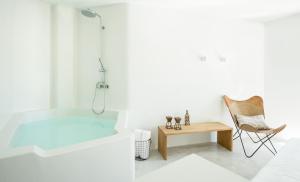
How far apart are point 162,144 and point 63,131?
1420 millimetres

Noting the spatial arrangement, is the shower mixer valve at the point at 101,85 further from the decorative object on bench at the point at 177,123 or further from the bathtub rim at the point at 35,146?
the decorative object on bench at the point at 177,123

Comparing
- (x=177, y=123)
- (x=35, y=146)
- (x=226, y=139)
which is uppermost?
(x=35, y=146)

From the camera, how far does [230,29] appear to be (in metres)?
3.37

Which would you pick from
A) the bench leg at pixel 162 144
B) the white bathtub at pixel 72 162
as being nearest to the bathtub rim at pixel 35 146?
the white bathtub at pixel 72 162

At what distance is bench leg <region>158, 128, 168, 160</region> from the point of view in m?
2.57

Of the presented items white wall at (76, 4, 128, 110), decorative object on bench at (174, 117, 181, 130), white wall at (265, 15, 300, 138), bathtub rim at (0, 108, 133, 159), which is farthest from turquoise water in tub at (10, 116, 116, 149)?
white wall at (265, 15, 300, 138)

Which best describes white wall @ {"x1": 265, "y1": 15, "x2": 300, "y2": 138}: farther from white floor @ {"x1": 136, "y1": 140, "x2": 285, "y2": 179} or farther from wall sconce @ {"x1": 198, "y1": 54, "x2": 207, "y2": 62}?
wall sconce @ {"x1": 198, "y1": 54, "x2": 207, "y2": 62}

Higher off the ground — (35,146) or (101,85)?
(101,85)

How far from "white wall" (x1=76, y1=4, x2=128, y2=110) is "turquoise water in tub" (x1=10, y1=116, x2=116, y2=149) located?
0.29m

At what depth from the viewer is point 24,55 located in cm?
258

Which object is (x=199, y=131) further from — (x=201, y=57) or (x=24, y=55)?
(x=24, y=55)

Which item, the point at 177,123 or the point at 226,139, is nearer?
the point at 177,123

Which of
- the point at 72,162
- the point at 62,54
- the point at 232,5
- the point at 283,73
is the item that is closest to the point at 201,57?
the point at 232,5

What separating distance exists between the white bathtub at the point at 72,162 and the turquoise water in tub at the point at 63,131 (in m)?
0.54
